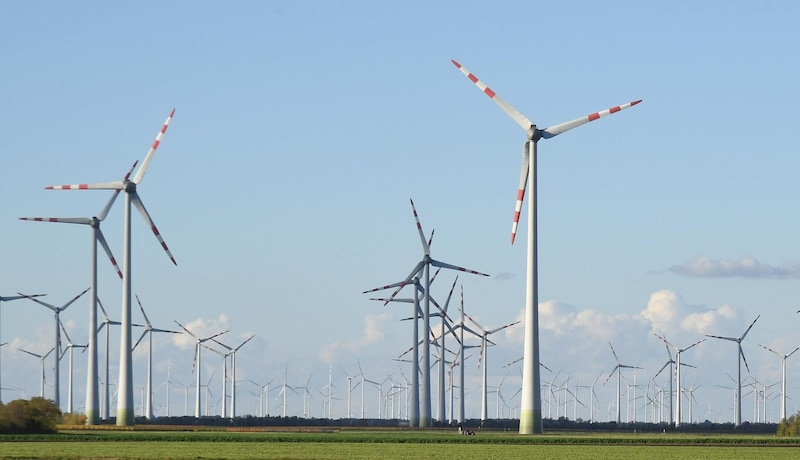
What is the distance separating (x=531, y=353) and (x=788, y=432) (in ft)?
148

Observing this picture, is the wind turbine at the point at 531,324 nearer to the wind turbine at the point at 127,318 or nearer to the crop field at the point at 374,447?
the crop field at the point at 374,447

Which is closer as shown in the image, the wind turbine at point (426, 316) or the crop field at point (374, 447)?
the crop field at point (374, 447)

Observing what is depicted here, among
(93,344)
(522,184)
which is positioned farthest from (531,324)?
(93,344)

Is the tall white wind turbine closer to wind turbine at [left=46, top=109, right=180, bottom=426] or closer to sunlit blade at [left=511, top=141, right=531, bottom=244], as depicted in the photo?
wind turbine at [left=46, top=109, right=180, bottom=426]

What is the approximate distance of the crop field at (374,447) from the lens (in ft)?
273

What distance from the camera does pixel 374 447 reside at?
9412 centimetres

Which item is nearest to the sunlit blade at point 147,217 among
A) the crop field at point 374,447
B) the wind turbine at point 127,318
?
the wind turbine at point 127,318

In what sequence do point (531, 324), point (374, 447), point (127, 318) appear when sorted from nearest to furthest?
1. point (374, 447)
2. point (531, 324)
3. point (127, 318)

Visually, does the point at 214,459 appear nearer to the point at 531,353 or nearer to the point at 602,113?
the point at 531,353

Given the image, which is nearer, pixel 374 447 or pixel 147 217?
pixel 374 447

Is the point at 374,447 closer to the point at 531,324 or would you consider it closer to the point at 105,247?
the point at 531,324

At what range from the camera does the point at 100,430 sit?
130250mm

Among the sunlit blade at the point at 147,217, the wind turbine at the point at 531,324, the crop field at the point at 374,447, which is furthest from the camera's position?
the sunlit blade at the point at 147,217

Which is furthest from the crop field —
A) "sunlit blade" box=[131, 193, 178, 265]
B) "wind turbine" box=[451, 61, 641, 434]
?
"sunlit blade" box=[131, 193, 178, 265]
